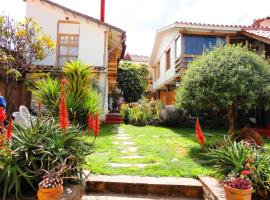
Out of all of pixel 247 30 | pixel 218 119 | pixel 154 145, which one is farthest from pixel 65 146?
pixel 247 30

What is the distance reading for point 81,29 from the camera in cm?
1488

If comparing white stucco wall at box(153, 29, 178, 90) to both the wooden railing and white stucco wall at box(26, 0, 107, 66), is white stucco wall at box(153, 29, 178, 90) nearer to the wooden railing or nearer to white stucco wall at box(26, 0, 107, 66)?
the wooden railing

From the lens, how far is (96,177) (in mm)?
4551

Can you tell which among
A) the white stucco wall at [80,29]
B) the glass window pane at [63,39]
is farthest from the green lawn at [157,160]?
the glass window pane at [63,39]

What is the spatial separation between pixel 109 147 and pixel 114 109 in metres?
20.2

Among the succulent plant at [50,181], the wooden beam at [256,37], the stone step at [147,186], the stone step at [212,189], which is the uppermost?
the wooden beam at [256,37]

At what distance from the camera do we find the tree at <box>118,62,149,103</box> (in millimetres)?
26006

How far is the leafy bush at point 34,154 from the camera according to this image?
3.36 meters

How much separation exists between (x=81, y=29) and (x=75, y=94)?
7605mm

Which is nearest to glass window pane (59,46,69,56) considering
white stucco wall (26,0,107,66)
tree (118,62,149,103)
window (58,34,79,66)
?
window (58,34,79,66)

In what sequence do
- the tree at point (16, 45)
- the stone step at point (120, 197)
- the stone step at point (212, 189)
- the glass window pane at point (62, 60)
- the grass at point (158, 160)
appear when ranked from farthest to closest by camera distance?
1. the glass window pane at point (62, 60)
2. the tree at point (16, 45)
3. the grass at point (158, 160)
4. the stone step at point (120, 197)
5. the stone step at point (212, 189)

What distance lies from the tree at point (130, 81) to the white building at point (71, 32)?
1099cm

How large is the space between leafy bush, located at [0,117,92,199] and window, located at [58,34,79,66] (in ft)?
37.6

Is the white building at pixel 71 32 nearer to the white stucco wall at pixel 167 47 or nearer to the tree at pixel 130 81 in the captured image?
the white stucco wall at pixel 167 47
